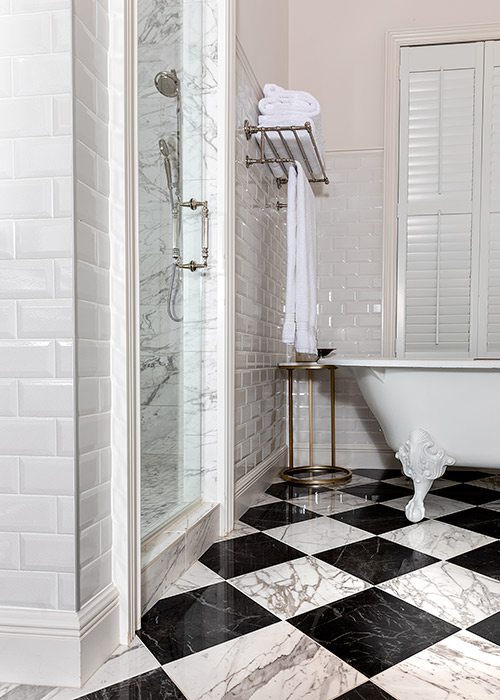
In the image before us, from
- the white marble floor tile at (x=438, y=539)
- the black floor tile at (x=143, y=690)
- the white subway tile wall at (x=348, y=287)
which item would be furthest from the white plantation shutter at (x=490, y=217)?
the black floor tile at (x=143, y=690)

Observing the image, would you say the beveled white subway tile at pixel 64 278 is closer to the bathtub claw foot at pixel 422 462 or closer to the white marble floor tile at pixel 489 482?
the bathtub claw foot at pixel 422 462

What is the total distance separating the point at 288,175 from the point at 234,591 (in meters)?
2.00

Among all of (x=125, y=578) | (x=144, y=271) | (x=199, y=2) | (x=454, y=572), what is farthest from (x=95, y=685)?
(x=199, y=2)

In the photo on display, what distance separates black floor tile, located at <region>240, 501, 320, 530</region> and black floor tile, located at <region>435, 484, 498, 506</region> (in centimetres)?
78

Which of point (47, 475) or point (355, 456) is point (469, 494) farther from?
point (47, 475)

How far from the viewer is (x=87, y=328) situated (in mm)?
1319

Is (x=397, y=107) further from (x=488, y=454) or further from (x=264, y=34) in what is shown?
(x=488, y=454)

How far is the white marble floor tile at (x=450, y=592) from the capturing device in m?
1.63

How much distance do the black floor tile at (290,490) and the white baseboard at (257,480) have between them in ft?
0.14

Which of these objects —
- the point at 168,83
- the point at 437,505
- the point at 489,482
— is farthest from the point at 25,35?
the point at 489,482

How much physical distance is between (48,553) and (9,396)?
0.33m

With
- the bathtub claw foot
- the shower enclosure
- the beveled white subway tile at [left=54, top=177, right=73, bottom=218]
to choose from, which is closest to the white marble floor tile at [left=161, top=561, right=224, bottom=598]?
the shower enclosure

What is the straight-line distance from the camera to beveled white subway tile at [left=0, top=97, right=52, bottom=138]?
127 centimetres

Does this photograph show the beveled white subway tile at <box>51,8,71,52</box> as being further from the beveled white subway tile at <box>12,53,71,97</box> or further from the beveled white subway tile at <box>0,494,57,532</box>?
the beveled white subway tile at <box>0,494,57,532</box>
